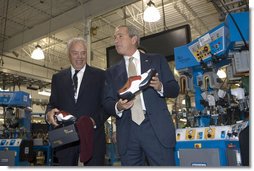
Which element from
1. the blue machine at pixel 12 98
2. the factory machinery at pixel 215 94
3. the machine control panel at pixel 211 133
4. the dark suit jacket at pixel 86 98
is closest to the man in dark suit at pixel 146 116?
the dark suit jacket at pixel 86 98

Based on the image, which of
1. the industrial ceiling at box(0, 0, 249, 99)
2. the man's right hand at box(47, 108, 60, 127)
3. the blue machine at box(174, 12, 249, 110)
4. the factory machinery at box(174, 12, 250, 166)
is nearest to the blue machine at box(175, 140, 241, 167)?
the factory machinery at box(174, 12, 250, 166)

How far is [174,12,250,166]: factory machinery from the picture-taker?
260cm

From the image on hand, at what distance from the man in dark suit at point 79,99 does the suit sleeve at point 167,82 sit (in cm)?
53

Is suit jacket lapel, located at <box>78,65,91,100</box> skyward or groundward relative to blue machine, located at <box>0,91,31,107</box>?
groundward

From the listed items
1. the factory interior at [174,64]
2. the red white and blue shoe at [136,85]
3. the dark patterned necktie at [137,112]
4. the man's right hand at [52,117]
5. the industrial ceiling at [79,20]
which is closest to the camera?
the red white and blue shoe at [136,85]

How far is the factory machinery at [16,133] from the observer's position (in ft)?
17.8

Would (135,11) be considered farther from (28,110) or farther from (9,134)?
(9,134)

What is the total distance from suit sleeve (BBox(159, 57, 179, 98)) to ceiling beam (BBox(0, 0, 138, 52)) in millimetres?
5275

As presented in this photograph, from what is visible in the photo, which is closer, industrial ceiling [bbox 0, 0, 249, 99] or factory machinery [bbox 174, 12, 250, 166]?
factory machinery [bbox 174, 12, 250, 166]

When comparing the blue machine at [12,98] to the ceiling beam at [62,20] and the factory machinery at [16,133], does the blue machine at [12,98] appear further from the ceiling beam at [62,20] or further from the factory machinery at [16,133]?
the ceiling beam at [62,20]

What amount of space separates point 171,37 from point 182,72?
1.73 m

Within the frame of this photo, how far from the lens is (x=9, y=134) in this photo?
589 centimetres

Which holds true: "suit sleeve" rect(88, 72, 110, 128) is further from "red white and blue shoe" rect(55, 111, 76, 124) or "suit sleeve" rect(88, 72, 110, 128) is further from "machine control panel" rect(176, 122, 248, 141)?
"machine control panel" rect(176, 122, 248, 141)

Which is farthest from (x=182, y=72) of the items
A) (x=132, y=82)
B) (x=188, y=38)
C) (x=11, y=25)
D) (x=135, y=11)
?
(x=11, y=25)
